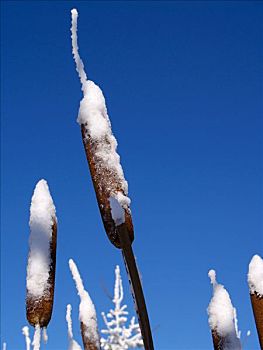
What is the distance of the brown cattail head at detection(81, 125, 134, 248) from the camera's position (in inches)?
85.2

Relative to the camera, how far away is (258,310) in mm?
2793

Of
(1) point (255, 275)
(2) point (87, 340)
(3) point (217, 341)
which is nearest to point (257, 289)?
(1) point (255, 275)

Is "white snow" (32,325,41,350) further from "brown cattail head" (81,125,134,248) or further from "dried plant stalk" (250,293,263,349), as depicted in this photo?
"dried plant stalk" (250,293,263,349)

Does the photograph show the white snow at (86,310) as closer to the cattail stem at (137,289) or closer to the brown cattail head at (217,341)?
the brown cattail head at (217,341)

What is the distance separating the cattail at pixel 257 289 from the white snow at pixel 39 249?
3.21 ft

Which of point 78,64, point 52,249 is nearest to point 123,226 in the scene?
point 52,249

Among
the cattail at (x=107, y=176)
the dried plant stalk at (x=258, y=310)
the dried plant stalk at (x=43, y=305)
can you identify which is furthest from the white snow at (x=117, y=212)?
the dried plant stalk at (x=258, y=310)

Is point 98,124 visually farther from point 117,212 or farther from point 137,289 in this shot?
point 137,289

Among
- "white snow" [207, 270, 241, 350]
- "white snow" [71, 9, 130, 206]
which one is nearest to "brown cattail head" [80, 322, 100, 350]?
"white snow" [207, 270, 241, 350]

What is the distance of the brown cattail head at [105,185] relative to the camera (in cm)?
216

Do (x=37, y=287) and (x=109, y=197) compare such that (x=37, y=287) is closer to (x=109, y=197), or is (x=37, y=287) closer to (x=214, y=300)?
(x=109, y=197)

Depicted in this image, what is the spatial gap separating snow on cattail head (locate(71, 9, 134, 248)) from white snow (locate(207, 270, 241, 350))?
84 cm

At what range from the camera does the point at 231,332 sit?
2.73 metres

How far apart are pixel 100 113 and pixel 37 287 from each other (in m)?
0.75
